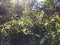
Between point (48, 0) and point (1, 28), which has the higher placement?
point (48, 0)

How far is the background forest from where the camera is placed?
9633 mm

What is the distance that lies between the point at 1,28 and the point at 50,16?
6.20ft

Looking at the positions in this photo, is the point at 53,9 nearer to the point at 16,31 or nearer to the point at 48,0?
the point at 48,0

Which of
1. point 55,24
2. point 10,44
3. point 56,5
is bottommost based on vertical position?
point 10,44

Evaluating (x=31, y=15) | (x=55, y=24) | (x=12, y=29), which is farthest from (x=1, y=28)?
(x=55, y=24)

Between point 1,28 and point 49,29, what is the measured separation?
69.2 inches

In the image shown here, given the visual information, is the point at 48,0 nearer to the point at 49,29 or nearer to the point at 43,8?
the point at 43,8

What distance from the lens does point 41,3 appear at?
408 inches

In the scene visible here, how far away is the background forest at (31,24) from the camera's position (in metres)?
9.63

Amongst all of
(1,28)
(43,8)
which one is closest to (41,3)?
(43,8)

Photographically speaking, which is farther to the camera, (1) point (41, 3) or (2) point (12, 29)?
(1) point (41, 3)

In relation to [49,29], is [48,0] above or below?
above

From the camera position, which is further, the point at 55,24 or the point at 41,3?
the point at 41,3

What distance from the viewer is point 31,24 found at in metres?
9.79
